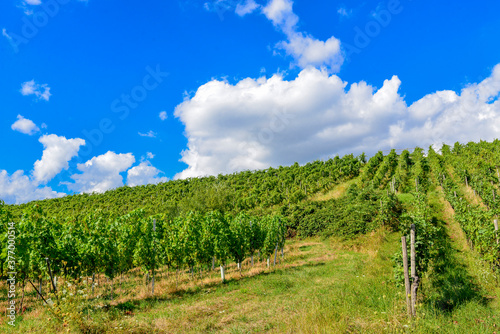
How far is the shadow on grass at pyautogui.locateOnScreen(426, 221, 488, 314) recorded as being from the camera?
889 cm

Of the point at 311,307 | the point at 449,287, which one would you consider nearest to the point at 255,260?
the point at 449,287

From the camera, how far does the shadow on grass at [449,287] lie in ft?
29.2

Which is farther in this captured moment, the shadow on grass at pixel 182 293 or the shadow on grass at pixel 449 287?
the shadow on grass at pixel 182 293

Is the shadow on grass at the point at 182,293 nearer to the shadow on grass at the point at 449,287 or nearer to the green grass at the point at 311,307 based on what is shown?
the green grass at the point at 311,307

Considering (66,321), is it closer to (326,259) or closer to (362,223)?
(326,259)

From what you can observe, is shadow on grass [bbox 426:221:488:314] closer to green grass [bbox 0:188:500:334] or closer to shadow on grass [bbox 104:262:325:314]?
green grass [bbox 0:188:500:334]

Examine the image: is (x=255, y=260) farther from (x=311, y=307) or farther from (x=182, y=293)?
(x=311, y=307)

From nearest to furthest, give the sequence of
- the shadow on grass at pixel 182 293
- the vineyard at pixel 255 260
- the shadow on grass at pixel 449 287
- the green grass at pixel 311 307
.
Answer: the green grass at pixel 311 307 → the vineyard at pixel 255 260 → the shadow on grass at pixel 449 287 → the shadow on grass at pixel 182 293

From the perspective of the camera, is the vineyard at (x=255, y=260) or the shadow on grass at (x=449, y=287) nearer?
the vineyard at (x=255, y=260)

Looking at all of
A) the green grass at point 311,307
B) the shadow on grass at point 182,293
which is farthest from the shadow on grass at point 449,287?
the shadow on grass at point 182,293

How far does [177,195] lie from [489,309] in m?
72.6

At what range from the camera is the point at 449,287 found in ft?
33.9

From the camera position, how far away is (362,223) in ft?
95.9

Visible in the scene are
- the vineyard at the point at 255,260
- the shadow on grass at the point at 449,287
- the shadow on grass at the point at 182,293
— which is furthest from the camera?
the shadow on grass at the point at 182,293
